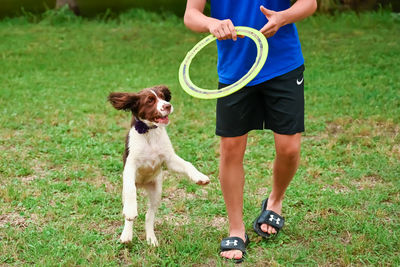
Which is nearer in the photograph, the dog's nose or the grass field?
the dog's nose

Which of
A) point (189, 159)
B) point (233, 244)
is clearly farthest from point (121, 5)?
point (233, 244)

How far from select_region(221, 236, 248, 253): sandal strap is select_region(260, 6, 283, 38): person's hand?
142cm

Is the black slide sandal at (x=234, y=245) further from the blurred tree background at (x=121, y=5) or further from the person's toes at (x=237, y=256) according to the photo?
the blurred tree background at (x=121, y=5)

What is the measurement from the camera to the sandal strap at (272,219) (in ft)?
13.4

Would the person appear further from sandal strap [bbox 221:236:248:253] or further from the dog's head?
the dog's head

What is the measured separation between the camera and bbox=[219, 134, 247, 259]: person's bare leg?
3.80 m

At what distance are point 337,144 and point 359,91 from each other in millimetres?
2424

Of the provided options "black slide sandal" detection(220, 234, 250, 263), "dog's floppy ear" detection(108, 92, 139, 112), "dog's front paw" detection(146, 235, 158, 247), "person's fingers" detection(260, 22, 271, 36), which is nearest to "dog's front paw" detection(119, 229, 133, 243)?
"dog's front paw" detection(146, 235, 158, 247)

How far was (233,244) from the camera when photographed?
3832 millimetres

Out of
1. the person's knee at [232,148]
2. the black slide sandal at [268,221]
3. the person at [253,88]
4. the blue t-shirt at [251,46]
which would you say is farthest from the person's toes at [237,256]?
the blue t-shirt at [251,46]

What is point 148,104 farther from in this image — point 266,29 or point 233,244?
point 233,244

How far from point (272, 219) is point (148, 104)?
124 centimetres

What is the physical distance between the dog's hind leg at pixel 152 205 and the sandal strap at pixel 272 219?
0.76 meters

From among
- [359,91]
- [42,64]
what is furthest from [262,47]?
[42,64]
